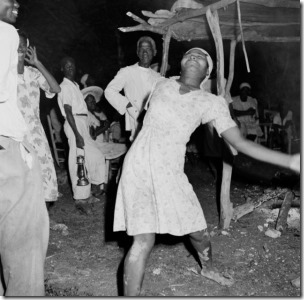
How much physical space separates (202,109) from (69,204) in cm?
375

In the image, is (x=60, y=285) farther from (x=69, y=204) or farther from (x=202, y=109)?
(x=69, y=204)

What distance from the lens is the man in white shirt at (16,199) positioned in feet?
7.22

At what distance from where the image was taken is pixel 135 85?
210 inches

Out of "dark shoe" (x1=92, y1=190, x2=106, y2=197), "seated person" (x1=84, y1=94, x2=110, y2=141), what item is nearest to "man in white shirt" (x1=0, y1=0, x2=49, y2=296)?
"dark shoe" (x1=92, y1=190, x2=106, y2=197)

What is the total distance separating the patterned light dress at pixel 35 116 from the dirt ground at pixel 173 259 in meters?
0.70

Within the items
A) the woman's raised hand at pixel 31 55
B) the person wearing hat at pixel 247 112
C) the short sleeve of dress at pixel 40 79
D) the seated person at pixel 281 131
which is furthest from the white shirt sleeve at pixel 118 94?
the seated person at pixel 281 131

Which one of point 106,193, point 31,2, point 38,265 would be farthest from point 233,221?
point 31,2

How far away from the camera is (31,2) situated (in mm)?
11602

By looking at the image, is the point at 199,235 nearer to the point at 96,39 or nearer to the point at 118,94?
the point at 118,94

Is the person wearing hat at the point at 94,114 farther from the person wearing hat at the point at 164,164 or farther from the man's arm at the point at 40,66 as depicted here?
the person wearing hat at the point at 164,164

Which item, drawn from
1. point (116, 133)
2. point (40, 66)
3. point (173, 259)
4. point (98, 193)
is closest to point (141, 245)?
point (173, 259)

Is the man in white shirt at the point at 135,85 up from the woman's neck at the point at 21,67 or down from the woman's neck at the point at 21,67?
down

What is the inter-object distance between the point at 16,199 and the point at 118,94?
3265 millimetres

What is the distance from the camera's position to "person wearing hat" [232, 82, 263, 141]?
27.7 feet
